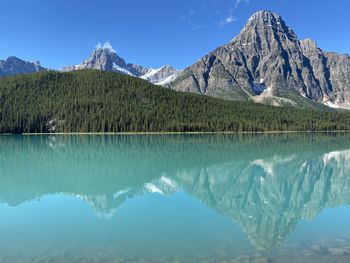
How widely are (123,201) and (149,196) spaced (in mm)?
2831

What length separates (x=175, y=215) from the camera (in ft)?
84.2

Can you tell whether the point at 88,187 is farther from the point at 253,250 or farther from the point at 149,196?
the point at 253,250

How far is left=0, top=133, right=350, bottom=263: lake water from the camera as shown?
17.8 metres

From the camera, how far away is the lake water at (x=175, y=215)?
58.5ft

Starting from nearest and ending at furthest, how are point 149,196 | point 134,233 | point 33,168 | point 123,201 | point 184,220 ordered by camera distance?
point 134,233 < point 184,220 < point 123,201 < point 149,196 < point 33,168

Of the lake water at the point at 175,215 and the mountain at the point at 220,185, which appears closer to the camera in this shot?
the lake water at the point at 175,215

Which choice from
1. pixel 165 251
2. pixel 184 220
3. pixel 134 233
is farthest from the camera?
pixel 184 220

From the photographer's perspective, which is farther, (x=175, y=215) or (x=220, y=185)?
(x=220, y=185)

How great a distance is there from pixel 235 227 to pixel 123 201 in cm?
1140

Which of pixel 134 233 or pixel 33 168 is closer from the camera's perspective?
pixel 134 233

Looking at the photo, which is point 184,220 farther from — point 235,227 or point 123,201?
point 123,201

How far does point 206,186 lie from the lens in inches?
1475

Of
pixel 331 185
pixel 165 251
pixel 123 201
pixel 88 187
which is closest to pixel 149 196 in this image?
pixel 123 201

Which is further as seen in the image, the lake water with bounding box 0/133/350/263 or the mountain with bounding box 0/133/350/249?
the mountain with bounding box 0/133/350/249
